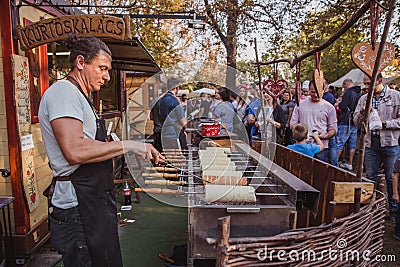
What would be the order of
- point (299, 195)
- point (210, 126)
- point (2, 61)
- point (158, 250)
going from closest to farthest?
point (299, 195), point (2, 61), point (158, 250), point (210, 126)

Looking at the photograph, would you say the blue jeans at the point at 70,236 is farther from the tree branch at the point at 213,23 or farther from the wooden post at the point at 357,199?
the tree branch at the point at 213,23

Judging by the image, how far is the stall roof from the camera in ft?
14.7

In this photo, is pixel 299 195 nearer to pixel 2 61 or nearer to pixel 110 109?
pixel 2 61

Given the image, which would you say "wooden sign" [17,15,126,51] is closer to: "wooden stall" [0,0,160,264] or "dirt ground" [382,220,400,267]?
"wooden stall" [0,0,160,264]

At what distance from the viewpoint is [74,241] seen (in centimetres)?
168

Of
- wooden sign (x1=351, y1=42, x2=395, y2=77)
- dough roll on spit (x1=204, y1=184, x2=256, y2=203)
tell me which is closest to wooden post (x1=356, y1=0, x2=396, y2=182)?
wooden sign (x1=351, y1=42, x2=395, y2=77)

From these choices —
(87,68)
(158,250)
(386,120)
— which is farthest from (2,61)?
(386,120)

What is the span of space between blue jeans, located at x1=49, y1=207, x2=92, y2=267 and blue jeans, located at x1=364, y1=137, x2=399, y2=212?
3.59 m

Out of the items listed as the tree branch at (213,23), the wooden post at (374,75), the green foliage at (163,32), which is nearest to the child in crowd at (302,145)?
the wooden post at (374,75)

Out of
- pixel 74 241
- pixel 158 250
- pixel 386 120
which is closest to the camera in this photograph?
pixel 74 241

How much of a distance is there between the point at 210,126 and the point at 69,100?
13.2 ft

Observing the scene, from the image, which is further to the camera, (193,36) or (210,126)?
(193,36)

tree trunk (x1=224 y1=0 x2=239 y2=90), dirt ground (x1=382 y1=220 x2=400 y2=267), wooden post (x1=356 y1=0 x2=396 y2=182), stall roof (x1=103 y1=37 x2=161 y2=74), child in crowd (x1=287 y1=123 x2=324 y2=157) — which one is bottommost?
dirt ground (x1=382 y1=220 x2=400 y2=267)

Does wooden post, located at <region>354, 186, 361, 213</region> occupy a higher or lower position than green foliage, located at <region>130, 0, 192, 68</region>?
lower
